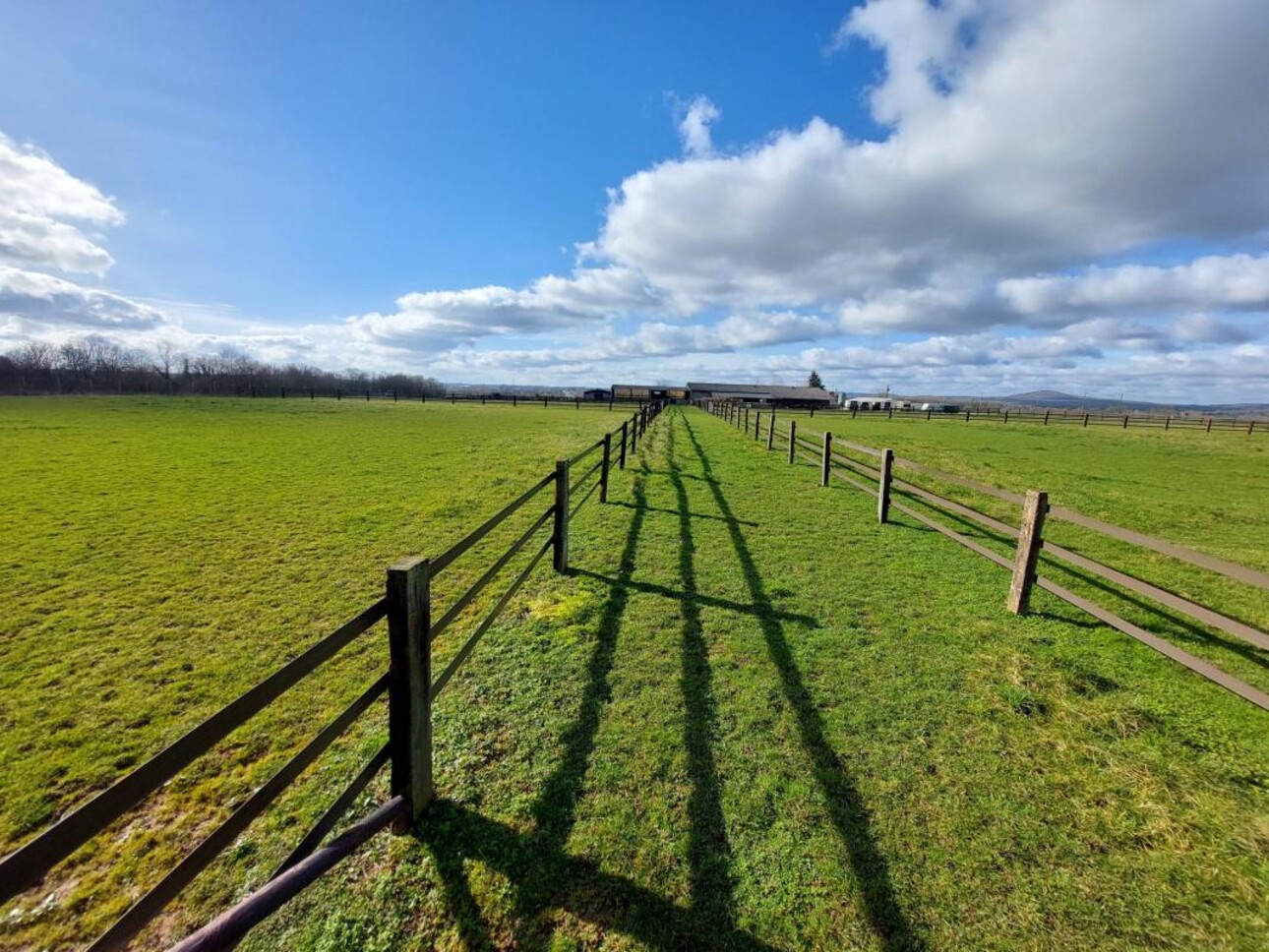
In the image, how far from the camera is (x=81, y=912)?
2309 millimetres

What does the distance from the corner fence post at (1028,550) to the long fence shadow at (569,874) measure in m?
4.17

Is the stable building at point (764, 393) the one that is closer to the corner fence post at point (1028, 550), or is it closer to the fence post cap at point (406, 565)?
the corner fence post at point (1028, 550)

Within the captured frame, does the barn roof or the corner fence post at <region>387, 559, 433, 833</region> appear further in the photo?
the barn roof

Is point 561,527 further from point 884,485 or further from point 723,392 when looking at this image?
point 723,392

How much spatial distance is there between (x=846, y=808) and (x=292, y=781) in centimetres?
282

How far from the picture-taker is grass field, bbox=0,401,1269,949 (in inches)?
93.0

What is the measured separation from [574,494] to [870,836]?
8064 millimetres

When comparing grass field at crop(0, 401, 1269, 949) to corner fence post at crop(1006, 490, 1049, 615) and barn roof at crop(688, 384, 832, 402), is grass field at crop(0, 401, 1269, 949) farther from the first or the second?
barn roof at crop(688, 384, 832, 402)

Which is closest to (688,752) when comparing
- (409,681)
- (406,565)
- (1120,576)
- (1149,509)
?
(409,681)

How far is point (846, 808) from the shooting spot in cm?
292

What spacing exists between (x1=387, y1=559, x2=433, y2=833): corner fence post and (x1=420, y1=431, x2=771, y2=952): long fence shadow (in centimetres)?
25

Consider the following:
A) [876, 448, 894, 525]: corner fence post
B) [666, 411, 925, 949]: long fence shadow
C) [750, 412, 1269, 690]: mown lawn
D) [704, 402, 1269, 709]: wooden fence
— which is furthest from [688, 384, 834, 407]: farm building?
[666, 411, 925, 949]: long fence shadow

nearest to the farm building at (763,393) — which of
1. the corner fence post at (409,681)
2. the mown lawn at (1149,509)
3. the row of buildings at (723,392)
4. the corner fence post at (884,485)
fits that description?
the row of buildings at (723,392)

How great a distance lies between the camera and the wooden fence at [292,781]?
1286 mm
